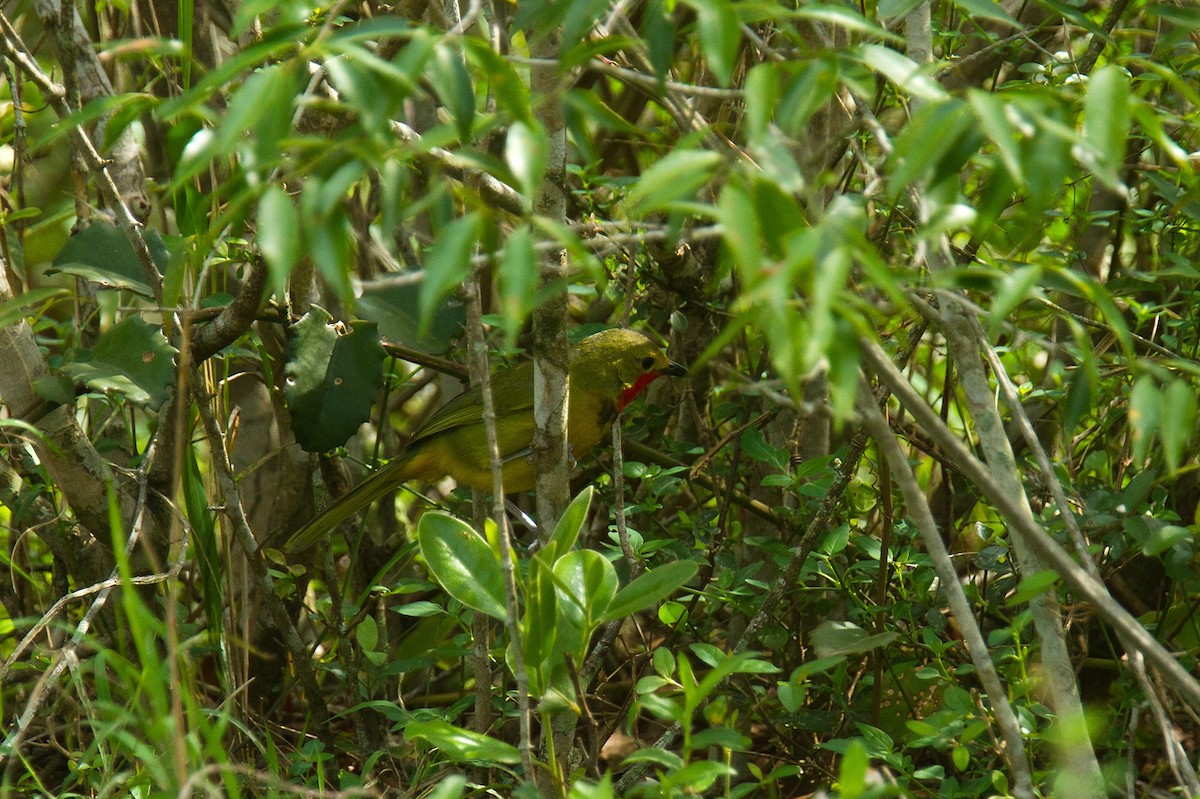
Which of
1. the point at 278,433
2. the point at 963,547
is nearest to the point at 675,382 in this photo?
the point at 963,547

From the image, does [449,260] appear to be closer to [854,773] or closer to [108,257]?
[854,773]

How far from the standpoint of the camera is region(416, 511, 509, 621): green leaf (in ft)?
6.97

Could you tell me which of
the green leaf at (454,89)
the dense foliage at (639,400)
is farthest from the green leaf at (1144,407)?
the green leaf at (454,89)

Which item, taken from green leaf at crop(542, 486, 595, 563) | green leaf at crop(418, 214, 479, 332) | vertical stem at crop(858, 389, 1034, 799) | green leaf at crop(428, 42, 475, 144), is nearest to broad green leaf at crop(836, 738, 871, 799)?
vertical stem at crop(858, 389, 1034, 799)

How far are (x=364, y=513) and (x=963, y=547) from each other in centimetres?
208

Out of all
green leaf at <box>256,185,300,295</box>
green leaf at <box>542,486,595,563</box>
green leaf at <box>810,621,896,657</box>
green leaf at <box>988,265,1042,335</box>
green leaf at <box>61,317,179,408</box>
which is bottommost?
green leaf at <box>810,621,896,657</box>

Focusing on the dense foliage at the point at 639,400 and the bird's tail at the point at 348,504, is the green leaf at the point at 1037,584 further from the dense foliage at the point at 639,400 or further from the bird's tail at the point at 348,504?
the bird's tail at the point at 348,504

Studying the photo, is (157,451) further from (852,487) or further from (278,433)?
(852,487)

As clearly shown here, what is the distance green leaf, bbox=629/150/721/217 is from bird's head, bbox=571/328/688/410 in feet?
9.84

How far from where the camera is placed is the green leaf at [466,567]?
212cm

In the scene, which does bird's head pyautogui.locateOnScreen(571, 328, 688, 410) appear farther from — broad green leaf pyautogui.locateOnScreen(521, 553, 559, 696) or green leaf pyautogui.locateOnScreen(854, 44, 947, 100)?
green leaf pyautogui.locateOnScreen(854, 44, 947, 100)

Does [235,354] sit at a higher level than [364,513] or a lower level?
higher

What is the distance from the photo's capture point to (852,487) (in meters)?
3.14

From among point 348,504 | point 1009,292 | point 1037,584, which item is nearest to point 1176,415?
point 1009,292
